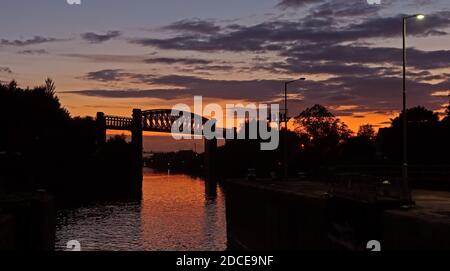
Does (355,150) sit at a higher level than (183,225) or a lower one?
higher

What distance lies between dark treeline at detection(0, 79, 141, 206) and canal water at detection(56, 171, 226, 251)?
815 cm

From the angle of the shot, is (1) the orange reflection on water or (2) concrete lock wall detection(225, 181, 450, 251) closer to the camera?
(2) concrete lock wall detection(225, 181, 450, 251)

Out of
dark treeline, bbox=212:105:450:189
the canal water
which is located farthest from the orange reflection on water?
dark treeline, bbox=212:105:450:189

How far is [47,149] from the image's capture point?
105 meters

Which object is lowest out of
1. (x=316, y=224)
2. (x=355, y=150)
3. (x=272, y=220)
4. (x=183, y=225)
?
(x=183, y=225)

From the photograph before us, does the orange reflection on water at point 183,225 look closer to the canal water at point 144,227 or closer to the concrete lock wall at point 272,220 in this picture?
the canal water at point 144,227

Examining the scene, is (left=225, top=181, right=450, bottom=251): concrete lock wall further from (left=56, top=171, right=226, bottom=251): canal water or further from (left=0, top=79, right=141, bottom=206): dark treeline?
(left=0, top=79, right=141, bottom=206): dark treeline

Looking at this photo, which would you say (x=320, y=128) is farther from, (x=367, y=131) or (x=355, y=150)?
(x=367, y=131)

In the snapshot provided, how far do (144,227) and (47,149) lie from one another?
123 feet

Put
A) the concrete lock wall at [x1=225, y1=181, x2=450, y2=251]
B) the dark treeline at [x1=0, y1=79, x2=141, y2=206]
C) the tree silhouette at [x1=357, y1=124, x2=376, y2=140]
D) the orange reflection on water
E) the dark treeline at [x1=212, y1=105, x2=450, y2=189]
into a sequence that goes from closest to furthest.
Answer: the concrete lock wall at [x1=225, y1=181, x2=450, y2=251]
the orange reflection on water
the dark treeline at [x1=212, y1=105, x2=450, y2=189]
the dark treeline at [x1=0, y1=79, x2=141, y2=206]
the tree silhouette at [x1=357, y1=124, x2=376, y2=140]

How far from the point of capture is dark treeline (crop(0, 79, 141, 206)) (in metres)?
78.3

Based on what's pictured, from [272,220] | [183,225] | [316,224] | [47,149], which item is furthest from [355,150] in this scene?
[316,224]

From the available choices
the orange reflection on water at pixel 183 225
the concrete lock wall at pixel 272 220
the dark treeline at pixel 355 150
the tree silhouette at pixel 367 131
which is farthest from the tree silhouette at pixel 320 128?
the concrete lock wall at pixel 272 220
